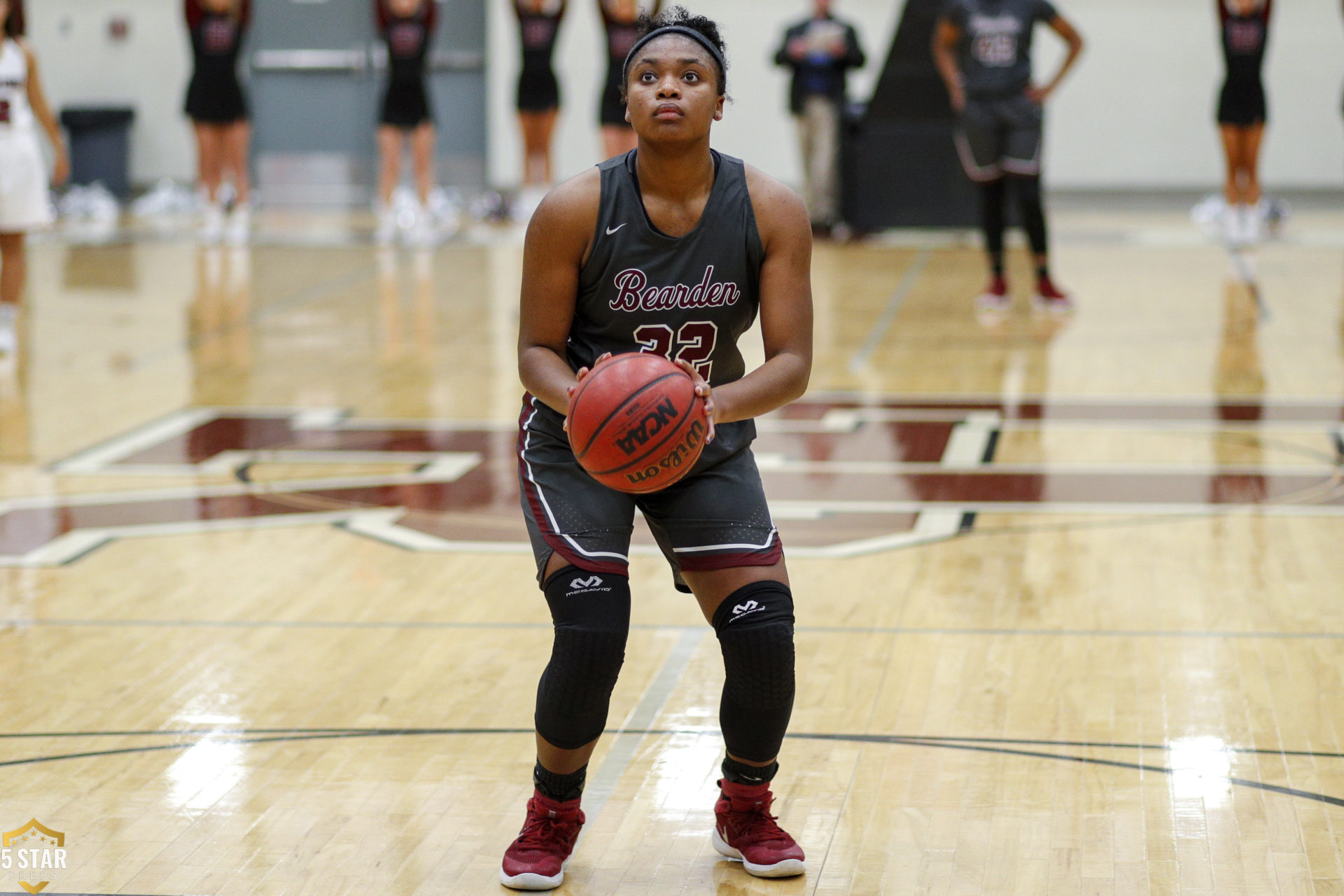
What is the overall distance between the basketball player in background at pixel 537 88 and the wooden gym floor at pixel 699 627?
18.6 feet

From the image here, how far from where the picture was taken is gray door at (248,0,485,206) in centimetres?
1633

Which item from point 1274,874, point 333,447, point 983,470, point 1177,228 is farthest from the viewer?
point 1177,228

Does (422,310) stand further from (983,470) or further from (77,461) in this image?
(983,470)

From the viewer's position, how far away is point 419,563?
15.9 ft

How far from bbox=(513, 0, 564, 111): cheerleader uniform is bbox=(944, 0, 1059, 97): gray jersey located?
5.18 metres

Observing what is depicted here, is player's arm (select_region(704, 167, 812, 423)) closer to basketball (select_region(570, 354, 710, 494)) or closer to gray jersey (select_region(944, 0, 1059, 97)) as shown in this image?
basketball (select_region(570, 354, 710, 494))

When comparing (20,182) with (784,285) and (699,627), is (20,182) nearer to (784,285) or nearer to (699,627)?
(699,627)

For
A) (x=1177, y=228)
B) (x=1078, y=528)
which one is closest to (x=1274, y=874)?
(x=1078, y=528)

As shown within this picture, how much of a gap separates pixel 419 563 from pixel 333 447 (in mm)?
1630

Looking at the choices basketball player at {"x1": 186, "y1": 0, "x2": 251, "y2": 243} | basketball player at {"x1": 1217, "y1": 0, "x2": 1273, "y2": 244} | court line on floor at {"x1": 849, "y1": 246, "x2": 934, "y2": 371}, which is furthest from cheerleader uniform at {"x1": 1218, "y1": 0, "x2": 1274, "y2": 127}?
basketball player at {"x1": 186, "y1": 0, "x2": 251, "y2": 243}

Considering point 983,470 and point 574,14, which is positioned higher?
point 574,14

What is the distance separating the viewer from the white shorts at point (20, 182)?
777 centimetres

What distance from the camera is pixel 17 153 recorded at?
7793mm

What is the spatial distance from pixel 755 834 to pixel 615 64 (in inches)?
Result: 432
